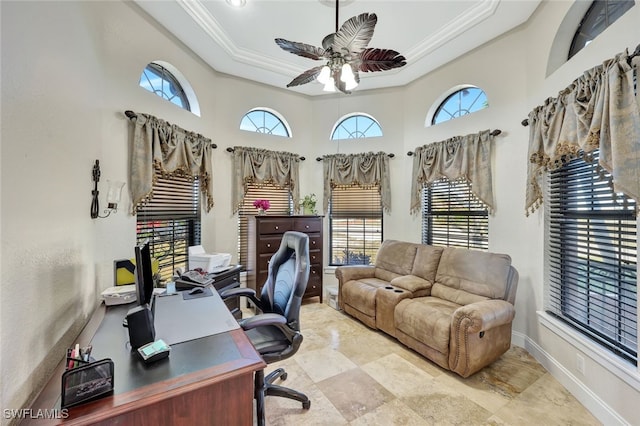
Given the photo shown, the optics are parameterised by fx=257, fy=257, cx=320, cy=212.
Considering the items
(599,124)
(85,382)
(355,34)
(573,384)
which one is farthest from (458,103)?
(85,382)

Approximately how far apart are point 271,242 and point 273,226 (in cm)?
22

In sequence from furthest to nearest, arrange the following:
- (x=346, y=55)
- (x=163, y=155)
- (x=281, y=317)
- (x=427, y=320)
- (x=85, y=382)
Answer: (x=163, y=155), (x=427, y=320), (x=346, y=55), (x=281, y=317), (x=85, y=382)

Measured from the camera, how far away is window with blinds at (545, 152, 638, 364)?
1677 mm

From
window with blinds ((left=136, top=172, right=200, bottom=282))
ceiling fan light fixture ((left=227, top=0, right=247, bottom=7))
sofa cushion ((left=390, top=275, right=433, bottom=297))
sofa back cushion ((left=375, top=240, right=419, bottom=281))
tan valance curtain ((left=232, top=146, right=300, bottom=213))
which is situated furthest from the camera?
tan valance curtain ((left=232, top=146, right=300, bottom=213))

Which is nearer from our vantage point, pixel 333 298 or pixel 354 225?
pixel 333 298

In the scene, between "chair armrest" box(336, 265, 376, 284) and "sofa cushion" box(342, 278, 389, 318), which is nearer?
"sofa cushion" box(342, 278, 389, 318)

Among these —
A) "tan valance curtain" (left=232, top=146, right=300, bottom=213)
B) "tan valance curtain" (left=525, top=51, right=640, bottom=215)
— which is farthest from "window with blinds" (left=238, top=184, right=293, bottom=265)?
"tan valance curtain" (left=525, top=51, right=640, bottom=215)

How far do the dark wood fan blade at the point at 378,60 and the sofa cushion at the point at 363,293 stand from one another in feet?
7.73

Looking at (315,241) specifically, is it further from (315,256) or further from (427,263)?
(427,263)

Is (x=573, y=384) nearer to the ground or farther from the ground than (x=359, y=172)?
nearer to the ground

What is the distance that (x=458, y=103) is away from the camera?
11.3 feet

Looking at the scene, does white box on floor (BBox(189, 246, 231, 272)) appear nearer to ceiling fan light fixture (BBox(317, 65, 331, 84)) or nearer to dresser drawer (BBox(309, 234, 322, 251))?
dresser drawer (BBox(309, 234, 322, 251))

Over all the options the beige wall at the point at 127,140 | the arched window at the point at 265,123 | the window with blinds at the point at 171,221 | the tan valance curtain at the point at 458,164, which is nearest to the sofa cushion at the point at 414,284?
the beige wall at the point at 127,140

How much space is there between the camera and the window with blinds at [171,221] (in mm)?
2697
